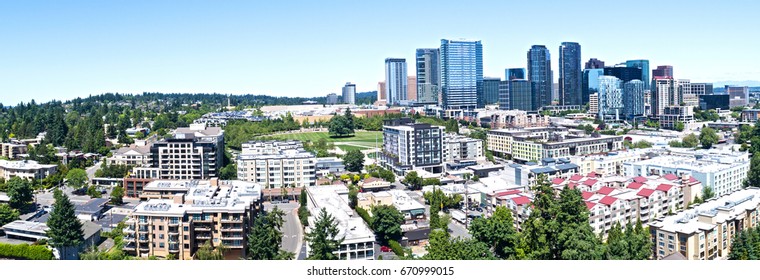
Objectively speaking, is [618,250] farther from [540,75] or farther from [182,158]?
[540,75]

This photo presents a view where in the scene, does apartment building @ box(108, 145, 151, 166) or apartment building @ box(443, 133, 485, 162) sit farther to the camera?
apartment building @ box(443, 133, 485, 162)

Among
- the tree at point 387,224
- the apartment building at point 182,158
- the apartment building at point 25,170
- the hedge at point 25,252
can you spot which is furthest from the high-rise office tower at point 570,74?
the hedge at point 25,252

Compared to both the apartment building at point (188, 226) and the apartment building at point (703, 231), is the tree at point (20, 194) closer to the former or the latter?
the apartment building at point (188, 226)

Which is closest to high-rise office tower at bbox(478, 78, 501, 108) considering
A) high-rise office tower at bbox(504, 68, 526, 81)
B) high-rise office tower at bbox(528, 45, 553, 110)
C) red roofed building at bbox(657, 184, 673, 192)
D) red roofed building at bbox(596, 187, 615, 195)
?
high-rise office tower at bbox(504, 68, 526, 81)

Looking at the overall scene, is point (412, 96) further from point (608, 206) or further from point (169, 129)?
point (608, 206)

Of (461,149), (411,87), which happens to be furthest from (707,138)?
(411,87)

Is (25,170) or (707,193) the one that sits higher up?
(25,170)

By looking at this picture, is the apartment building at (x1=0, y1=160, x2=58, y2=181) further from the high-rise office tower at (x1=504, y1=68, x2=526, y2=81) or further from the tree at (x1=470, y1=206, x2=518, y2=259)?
the high-rise office tower at (x1=504, y1=68, x2=526, y2=81)
